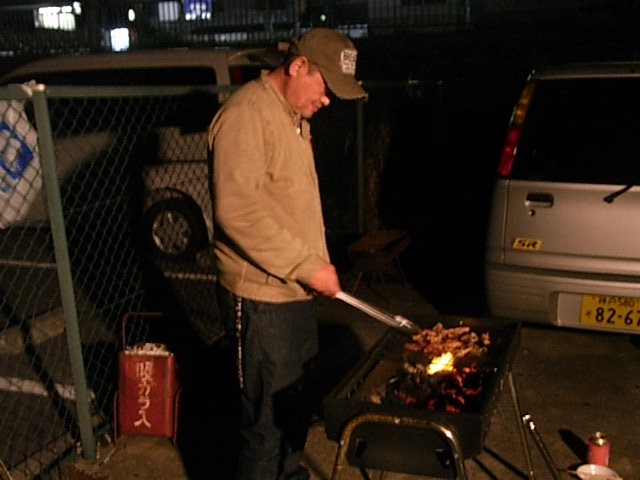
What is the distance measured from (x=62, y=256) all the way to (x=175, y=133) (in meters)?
2.95

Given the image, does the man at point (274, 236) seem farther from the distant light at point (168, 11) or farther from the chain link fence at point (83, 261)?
the distant light at point (168, 11)

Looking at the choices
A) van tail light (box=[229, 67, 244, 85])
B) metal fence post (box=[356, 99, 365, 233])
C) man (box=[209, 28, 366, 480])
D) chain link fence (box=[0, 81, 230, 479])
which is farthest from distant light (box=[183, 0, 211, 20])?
man (box=[209, 28, 366, 480])

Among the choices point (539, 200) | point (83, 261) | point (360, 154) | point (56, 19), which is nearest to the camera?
point (539, 200)

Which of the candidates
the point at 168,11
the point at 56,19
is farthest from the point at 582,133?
the point at 56,19

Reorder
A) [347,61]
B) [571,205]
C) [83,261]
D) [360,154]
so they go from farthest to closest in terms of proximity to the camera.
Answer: [360,154] → [83,261] → [571,205] → [347,61]

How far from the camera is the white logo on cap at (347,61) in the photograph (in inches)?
106

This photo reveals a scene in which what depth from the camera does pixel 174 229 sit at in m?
7.01

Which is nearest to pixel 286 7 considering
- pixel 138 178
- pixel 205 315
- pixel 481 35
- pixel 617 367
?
pixel 481 35

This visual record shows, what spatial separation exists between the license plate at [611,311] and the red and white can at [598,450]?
94 centimetres

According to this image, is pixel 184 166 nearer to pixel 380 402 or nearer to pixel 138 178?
pixel 138 178

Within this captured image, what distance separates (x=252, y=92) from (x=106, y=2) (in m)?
20.4

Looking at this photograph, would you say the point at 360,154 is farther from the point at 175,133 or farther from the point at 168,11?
the point at 168,11

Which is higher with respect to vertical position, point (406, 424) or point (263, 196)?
point (263, 196)

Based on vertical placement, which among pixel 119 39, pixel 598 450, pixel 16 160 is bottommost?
pixel 598 450
